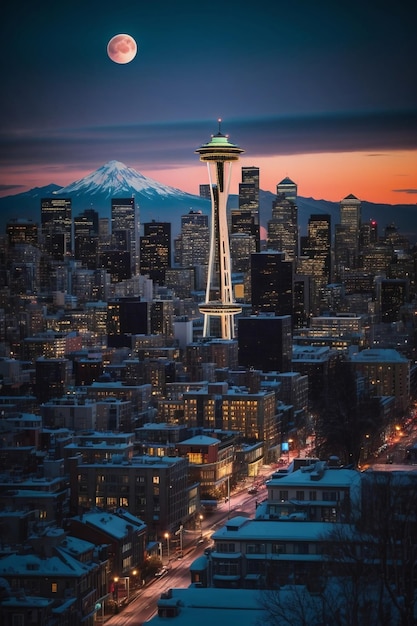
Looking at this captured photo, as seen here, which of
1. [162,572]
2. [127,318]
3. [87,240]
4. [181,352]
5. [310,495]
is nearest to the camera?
[310,495]

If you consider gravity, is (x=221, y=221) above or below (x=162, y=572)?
above

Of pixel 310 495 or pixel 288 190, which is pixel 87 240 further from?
pixel 310 495

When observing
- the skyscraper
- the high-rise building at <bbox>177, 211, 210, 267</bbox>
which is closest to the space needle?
the skyscraper

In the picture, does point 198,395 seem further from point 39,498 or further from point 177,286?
point 177,286

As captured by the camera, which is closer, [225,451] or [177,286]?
[225,451]

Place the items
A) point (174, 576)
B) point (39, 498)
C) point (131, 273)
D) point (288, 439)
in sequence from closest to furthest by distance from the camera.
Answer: point (174, 576)
point (39, 498)
point (288, 439)
point (131, 273)

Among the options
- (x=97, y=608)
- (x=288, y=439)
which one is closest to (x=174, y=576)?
(x=97, y=608)

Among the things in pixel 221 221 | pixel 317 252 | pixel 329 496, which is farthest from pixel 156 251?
pixel 329 496
